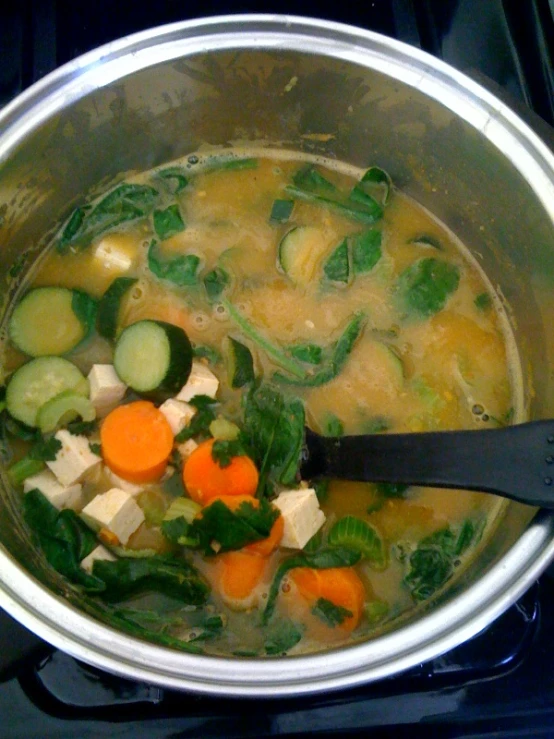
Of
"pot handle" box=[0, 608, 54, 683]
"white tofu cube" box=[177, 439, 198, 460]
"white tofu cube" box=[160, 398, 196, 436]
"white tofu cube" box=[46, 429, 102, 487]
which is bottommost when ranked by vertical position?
"pot handle" box=[0, 608, 54, 683]

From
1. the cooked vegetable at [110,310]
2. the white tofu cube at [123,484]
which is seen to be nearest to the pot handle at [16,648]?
the white tofu cube at [123,484]

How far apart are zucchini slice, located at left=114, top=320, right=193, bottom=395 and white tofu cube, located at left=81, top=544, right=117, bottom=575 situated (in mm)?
407

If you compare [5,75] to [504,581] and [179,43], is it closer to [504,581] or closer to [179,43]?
[179,43]

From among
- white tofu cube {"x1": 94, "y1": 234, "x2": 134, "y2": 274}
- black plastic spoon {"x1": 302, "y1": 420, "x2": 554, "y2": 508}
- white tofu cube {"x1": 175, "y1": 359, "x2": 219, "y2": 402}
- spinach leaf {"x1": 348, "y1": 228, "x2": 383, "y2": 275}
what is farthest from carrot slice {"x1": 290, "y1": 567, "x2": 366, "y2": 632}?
white tofu cube {"x1": 94, "y1": 234, "x2": 134, "y2": 274}

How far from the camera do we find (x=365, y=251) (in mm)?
1950

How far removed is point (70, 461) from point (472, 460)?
92 centimetres

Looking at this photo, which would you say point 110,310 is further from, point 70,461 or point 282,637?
point 282,637

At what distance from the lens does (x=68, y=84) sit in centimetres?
163

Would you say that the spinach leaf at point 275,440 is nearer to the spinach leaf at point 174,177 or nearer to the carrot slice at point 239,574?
the carrot slice at point 239,574

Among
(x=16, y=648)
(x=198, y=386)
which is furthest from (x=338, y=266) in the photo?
(x=16, y=648)

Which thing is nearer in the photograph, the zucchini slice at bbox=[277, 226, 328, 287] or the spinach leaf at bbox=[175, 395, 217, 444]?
the spinach leaf at bbox=[175, 395, 217, 444]

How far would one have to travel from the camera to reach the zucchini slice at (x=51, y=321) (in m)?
1.80

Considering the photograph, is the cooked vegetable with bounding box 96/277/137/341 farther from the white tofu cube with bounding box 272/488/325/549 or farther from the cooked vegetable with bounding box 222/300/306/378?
the white tofu cube with bounding box 272/488/325/549

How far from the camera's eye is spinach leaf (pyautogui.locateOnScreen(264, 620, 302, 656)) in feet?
4.99
